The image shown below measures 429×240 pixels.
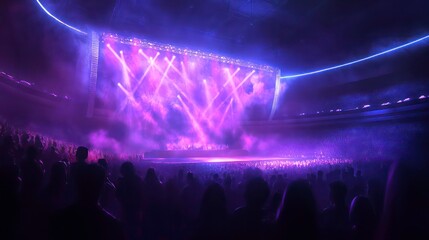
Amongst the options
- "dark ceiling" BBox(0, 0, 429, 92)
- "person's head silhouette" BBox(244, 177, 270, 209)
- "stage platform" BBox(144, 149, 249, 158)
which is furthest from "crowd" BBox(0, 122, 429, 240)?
"stage platform" BBox(144, 149, 249, 158)

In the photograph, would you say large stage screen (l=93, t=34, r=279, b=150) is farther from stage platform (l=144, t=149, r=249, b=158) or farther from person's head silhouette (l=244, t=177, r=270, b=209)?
person's head silhouette (l=244, t=177, r=270, b=209)

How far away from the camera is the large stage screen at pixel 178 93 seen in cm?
1424

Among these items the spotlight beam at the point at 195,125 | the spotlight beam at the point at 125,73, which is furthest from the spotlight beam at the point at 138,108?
the spotlight beam at the point at 195,125

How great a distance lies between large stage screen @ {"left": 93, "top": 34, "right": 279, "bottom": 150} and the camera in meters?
14.2

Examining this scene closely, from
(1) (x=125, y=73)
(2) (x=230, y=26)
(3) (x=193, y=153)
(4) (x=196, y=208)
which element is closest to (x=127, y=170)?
(4) (x=196, y=208)

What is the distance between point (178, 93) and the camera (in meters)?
17.8

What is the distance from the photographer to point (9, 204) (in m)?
2.00

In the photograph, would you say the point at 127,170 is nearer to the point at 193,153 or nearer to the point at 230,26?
the point at 193,153

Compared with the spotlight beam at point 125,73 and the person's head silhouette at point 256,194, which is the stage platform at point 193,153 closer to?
the spotlight beam at point 125,73

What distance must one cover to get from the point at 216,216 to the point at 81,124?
12.2 meters

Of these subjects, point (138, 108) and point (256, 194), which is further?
point (138, 108)

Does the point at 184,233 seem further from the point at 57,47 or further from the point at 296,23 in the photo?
the point at 296,23

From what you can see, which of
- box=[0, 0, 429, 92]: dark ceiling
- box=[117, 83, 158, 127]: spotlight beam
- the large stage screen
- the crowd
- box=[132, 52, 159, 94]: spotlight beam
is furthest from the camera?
box=[132, 52, 159, 94]: spotlight beam

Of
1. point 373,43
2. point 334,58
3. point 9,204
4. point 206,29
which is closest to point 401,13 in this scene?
point 373,43
